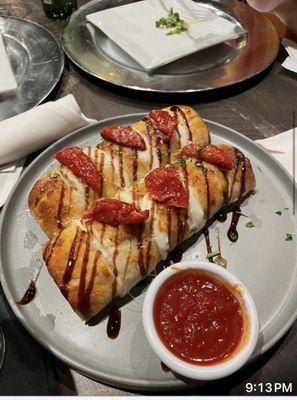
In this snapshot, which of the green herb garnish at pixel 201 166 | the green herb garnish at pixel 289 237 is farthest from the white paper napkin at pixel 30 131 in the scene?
the green herb garnish at pixel 289 237

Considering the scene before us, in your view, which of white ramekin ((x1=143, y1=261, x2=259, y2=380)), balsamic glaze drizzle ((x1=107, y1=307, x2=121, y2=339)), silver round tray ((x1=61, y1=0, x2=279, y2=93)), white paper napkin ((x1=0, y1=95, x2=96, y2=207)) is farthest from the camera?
silver round tray ((x1=61, y1=0, x2=279, y2=93))

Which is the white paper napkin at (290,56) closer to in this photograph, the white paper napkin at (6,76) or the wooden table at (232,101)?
the wooden table at (232,101)

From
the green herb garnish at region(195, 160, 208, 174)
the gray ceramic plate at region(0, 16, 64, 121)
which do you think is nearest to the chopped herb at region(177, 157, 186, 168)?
the green herb garnish at region(195, 160, 208, 174)

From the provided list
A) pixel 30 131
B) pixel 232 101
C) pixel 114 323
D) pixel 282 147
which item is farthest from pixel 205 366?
pixel 232 101

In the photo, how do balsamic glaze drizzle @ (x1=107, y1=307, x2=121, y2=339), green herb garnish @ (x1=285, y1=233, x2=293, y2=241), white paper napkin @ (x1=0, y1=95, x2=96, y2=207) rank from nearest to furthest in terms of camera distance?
1. balsamic glaze drizzle @ (x1=107, y1=307, x2=121, y2=339)
2. green herb garnish @ (x1=285, y1=233, x2=293, y2=241)
3. white paper napkin @ (x1=0, y1=95, x2=96, y2=207)

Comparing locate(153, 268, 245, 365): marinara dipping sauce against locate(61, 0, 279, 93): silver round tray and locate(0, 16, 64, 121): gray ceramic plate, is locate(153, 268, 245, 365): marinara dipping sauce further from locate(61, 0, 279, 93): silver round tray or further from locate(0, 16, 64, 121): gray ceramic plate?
locate(0, 16, 64, 121): gray ceramic plate

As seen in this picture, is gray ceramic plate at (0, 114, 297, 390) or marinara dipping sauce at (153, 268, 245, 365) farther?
gray ceramic plate at (0, 114, 297, 390)

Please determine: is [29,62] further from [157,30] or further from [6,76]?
[157,30]
